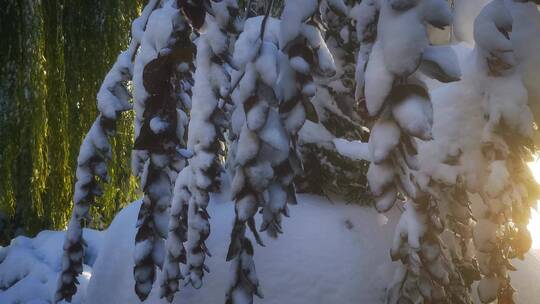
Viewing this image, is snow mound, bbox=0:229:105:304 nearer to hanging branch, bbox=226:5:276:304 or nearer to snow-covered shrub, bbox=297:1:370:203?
snow-covered shrub, bbox=297:1:370:203

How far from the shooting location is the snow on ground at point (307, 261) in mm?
1201

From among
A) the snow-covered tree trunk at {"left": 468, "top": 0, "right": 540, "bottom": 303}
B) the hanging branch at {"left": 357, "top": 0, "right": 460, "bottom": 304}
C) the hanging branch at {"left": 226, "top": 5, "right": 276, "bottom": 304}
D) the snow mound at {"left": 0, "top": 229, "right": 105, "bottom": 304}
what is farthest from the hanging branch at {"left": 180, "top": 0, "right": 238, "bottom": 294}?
the snow mound at {"left": 0, "top": 229, "right": 105, "bottom": 304}

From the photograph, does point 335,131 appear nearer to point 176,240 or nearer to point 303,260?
point 303,260

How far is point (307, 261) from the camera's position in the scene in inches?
48.0

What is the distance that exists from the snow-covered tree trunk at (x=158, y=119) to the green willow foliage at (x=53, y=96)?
1908 millimetres

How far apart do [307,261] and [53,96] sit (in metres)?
2.26

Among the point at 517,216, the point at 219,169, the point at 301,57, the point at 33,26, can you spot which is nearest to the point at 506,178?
the point at 517,216

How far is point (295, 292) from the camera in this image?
1.19 meters

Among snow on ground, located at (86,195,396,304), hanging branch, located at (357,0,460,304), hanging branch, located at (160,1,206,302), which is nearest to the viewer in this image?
hanging branch, located at (357,0,460,304)

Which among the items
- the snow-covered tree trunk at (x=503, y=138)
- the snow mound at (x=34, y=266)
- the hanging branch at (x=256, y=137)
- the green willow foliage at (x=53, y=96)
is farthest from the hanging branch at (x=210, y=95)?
the snow mound at (x=34, y=266)

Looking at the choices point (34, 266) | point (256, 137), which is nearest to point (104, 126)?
point (256, 137)

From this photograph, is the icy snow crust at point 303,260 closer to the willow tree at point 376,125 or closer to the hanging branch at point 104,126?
the willow tree at point 376,125

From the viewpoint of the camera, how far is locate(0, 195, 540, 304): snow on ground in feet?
3.94

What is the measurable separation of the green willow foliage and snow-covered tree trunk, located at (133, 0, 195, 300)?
1.91m
